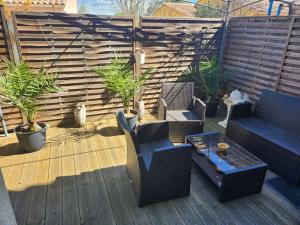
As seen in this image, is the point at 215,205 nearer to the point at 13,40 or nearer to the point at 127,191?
the point at 127,191

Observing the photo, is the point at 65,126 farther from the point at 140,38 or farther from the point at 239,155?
the point at 239,155

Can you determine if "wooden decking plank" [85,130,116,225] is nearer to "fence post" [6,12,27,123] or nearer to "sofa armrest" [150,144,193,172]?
"sofa armrest" [150,144,193,172]

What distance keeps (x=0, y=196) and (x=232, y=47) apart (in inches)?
185

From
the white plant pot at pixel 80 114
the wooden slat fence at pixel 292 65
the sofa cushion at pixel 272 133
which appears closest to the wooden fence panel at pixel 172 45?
the white plant pot at pixel 80 114

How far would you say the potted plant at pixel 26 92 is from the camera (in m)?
3.02

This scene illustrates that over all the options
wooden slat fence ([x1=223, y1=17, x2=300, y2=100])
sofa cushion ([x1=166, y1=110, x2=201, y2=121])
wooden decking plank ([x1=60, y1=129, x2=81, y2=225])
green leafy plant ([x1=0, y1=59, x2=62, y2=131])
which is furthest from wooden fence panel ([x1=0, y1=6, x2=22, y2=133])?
wooden slat fence ([x1=223, y1=17, x2=300, y2=100])

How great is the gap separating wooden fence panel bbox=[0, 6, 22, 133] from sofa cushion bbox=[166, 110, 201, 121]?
2.57 meters

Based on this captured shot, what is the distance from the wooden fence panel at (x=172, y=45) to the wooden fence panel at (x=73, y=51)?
1.31ft

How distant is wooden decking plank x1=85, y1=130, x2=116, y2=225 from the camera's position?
85.3 inches

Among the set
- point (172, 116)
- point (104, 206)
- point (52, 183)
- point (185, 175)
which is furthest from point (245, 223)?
point (52, 183)

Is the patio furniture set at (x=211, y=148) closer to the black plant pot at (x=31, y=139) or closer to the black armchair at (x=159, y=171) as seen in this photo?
the black armchair at (x=159, y=171)

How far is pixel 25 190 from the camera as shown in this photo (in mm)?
2523

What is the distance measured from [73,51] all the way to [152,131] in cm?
212

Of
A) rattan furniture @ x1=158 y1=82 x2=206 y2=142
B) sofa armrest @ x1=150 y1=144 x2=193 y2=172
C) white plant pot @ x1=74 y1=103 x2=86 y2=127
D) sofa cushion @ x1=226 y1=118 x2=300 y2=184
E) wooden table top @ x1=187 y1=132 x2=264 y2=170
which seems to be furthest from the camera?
white plant pot @ x1=74 y1=103 x2=86 y2=127
